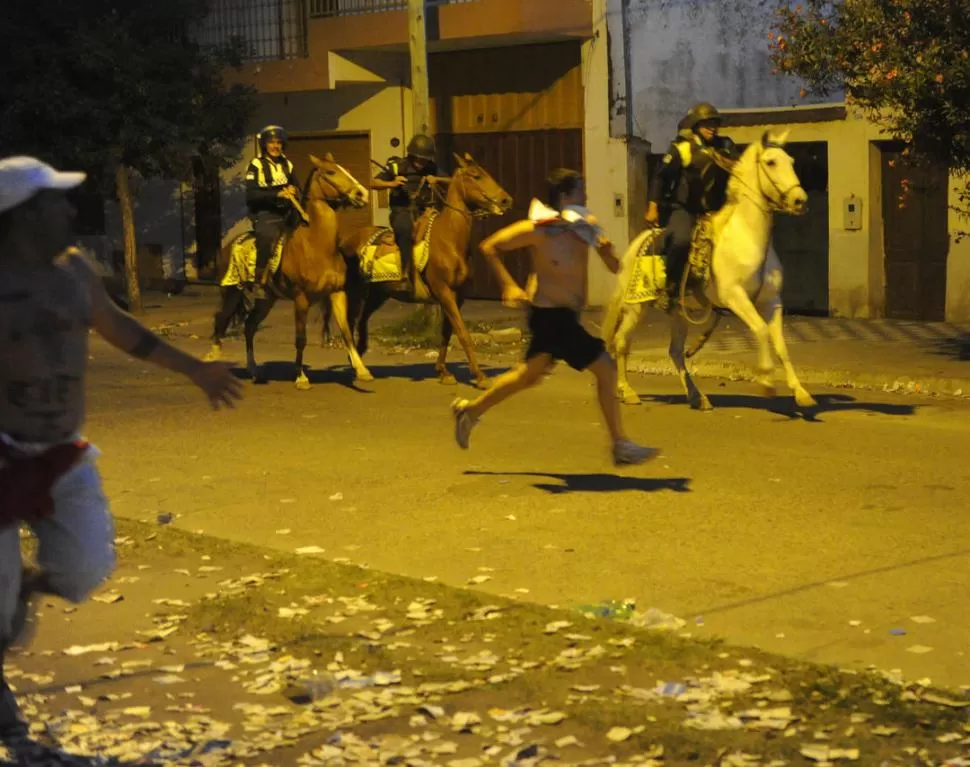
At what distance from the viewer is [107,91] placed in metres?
23.8

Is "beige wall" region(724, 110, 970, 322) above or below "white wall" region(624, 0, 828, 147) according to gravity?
below

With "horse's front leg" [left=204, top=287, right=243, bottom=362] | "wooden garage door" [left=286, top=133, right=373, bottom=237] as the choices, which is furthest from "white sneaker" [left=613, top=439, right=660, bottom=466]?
"wooden garage door" [left=286, top=133, right=373, bottom=237]

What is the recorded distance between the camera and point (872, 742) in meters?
5.66

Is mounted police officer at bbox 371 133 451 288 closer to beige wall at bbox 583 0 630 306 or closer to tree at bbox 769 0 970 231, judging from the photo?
tree at bbox 769 0 970 231

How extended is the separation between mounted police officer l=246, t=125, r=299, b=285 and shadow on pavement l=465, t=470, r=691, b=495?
5774 mm

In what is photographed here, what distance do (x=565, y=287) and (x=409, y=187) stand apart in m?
6.42

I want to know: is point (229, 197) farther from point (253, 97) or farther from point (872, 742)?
point (872, 742)

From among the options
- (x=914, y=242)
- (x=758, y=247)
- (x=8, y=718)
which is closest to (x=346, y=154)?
(x=914, y=242)

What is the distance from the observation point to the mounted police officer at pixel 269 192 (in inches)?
624

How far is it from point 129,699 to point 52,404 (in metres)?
1.55

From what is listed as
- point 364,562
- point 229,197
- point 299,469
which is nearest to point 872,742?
point 364,562

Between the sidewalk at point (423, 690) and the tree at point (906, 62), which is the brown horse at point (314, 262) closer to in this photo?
the tree at point (906, 62)

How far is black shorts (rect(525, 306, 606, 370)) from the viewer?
1016 cm

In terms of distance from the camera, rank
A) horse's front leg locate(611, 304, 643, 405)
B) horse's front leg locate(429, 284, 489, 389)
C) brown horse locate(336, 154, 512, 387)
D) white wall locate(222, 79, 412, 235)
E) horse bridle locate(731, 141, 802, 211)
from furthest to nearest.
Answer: white wall locate(222, 79, 412, 235) < horse's front leg locate(429, 284, 489, 389) < brown horse locate(336, 154, 512, 387) < horse's front leg locate(611, 304, 643, 405) < horse bridle locate(731, 141, 802, 211)
